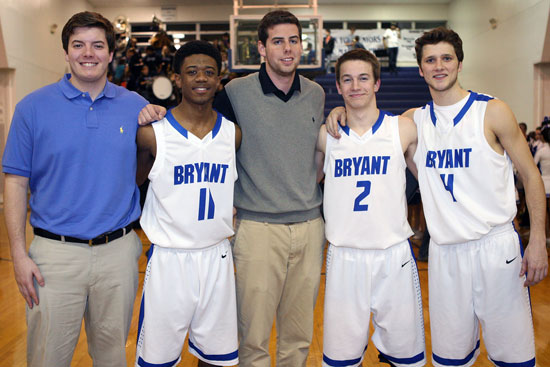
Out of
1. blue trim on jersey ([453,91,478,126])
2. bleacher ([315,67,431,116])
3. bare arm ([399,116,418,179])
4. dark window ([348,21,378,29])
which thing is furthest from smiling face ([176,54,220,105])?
dark window ([348,21,378,29])

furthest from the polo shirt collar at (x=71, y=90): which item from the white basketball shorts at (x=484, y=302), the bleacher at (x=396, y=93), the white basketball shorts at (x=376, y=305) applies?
the bleacher at (x=396, y=93)

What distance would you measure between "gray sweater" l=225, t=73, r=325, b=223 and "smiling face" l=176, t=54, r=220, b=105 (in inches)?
11.2

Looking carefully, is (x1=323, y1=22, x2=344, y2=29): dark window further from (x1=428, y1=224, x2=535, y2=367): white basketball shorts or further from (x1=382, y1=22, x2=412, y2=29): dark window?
(x1=428, y1=224, x2=535, y2=367): white basketball shorts

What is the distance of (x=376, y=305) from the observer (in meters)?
2.25

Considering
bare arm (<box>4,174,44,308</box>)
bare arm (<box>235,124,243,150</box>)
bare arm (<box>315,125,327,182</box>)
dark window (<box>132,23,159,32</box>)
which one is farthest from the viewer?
dark window (<box>132,23,159,32</box>)

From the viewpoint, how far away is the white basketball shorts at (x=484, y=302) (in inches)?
86.5

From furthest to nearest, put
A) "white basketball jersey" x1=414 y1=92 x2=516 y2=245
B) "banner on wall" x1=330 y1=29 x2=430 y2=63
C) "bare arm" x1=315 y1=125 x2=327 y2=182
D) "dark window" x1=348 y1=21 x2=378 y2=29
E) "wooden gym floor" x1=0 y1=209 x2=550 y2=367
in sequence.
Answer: "dark window" x1=348 y1=21 x2=378 y2=29, "banner on wall" x1=330 y1=29 x2=430 y2=63, "wooden gym floor" x1=0 y1=209 x2=550 y2=367, "bare arm" x1=315 y1=125 x2=327 y2=182, "white basketball jersey" x1=414 y1=92 x2=516 y2=245

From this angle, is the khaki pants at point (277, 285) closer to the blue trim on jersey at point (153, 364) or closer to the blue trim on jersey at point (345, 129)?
the blue trim on jersey at point (153, 364)

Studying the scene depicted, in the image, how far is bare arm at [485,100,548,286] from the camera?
2.21m

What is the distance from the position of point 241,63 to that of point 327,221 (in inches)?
333

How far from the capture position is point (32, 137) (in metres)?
2.02

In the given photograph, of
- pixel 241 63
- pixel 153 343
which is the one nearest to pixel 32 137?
pixel 153 343

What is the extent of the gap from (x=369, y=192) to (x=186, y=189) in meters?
0.86

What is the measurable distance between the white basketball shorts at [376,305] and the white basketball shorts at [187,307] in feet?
1.63
